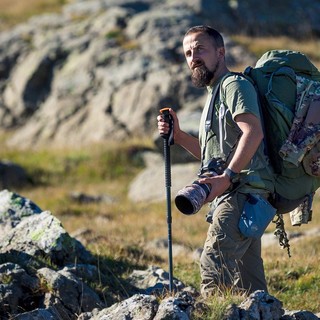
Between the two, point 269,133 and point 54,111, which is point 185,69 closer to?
point 54,111

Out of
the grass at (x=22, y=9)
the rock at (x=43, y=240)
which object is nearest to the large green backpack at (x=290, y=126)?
the rock at (x=43, y=240)

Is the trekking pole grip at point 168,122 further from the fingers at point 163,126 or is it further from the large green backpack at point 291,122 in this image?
the large green backpack at point 291,122

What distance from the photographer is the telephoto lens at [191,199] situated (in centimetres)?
609

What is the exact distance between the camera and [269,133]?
670cm

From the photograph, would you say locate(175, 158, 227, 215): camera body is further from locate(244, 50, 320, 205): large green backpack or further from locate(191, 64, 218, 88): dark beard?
locate(191, 64, 218, 88): dark beard

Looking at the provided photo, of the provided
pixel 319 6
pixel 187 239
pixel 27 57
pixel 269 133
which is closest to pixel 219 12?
pixel 319 6

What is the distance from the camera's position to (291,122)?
6605 mm

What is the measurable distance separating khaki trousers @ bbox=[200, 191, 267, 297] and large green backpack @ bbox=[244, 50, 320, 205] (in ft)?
1.29

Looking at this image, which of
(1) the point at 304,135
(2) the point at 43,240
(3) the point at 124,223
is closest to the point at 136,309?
(1) the point at 304,135

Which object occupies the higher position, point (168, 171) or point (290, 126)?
point (290, 126)

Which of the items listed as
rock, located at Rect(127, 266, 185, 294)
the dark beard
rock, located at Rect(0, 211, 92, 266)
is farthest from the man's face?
A: rock, located at Rect(0, 211, 92, 266)

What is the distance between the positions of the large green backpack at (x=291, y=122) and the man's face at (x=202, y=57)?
293 mm

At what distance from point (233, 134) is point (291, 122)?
1.42 ft

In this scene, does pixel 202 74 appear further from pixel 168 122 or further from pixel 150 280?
pixel 150 280
